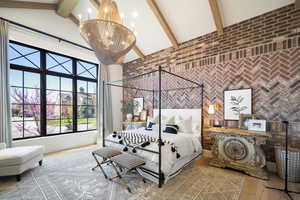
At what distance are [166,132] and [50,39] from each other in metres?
4.40

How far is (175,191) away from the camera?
7.29 ft

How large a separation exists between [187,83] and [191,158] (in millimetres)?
2255

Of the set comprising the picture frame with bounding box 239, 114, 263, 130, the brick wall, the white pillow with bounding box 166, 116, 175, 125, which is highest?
the brick wall

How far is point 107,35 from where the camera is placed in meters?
1.92

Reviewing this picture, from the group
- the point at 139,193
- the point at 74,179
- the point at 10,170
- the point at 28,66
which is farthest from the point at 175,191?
the point at 28,66

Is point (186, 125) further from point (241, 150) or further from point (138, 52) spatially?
point (138, 52)

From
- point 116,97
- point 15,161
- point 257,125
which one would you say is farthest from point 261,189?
point 116,97

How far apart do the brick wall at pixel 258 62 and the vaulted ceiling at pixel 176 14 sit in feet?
A: 0.70

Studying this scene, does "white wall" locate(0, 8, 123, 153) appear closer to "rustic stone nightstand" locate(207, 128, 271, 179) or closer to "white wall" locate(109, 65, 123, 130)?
"white wall" locate(109, 65, 123, 130)

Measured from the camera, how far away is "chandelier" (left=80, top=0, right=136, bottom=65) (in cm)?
186

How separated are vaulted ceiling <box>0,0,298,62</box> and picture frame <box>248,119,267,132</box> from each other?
8.05ft

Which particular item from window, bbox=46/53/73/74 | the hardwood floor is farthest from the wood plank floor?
window, bbox=46/53/73/74

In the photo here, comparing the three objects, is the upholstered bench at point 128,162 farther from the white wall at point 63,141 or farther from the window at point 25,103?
the window at point 25,103

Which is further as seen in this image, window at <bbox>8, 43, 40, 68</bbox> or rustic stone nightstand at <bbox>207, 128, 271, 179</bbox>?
window at <bbox>8, 43, 40, 68</bbox>
